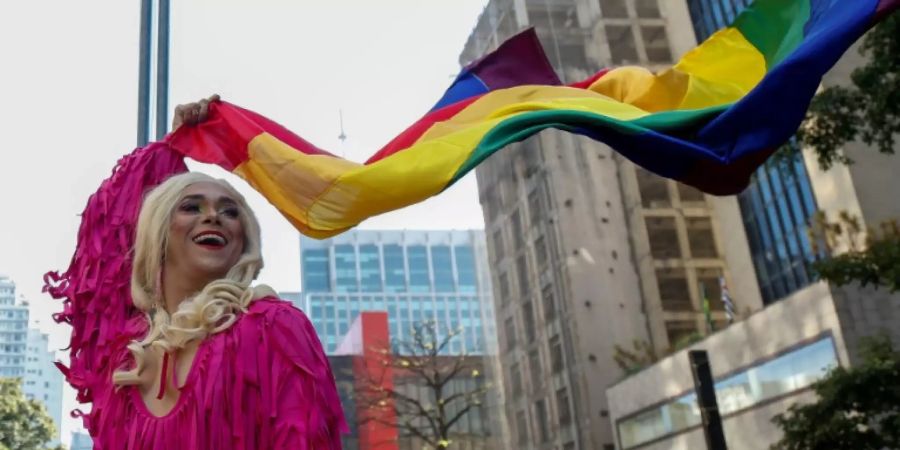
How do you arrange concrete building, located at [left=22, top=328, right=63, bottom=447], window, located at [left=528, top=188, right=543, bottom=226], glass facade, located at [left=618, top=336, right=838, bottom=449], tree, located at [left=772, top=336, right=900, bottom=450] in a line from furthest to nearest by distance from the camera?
window, located at [left=528, top=188, right=543, bottom=226]
concrete building, located at [left=22, top=328, right=63, bottom=447]
glass facade, located at [left=618, top=336, right=838, bottom=449]
tree, located at [left=772, top=336, right=900, bottom=450]

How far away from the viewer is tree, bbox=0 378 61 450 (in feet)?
52.8

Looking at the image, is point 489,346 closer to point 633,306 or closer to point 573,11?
point 633,306

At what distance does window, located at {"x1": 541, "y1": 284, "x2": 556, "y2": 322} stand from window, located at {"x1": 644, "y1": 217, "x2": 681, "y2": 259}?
3415mm

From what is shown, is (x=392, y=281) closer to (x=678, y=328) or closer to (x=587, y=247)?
(x=587, y=247)

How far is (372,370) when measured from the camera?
99.9ft

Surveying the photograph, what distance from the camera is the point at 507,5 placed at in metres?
30.0

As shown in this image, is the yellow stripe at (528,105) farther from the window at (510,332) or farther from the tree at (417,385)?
the window at (510,332)

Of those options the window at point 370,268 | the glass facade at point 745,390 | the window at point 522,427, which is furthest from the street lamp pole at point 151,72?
the window at point 370,268

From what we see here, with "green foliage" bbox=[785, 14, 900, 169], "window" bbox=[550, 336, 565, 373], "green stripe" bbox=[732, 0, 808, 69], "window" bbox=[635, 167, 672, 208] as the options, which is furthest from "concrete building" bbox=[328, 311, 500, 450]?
"green stripe" bbox=[732, 0, 808, 69]

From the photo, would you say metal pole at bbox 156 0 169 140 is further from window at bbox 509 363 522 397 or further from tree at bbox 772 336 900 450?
window at bbox 509 363 522 397

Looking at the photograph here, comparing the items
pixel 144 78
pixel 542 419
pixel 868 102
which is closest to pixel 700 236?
pixel 542 419

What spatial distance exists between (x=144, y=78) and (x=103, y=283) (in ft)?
4.45

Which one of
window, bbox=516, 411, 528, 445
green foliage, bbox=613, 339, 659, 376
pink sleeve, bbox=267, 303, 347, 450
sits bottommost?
pink sleeve, bbox=267, 303, 347, 450

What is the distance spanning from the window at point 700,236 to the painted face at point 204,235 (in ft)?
89.1
